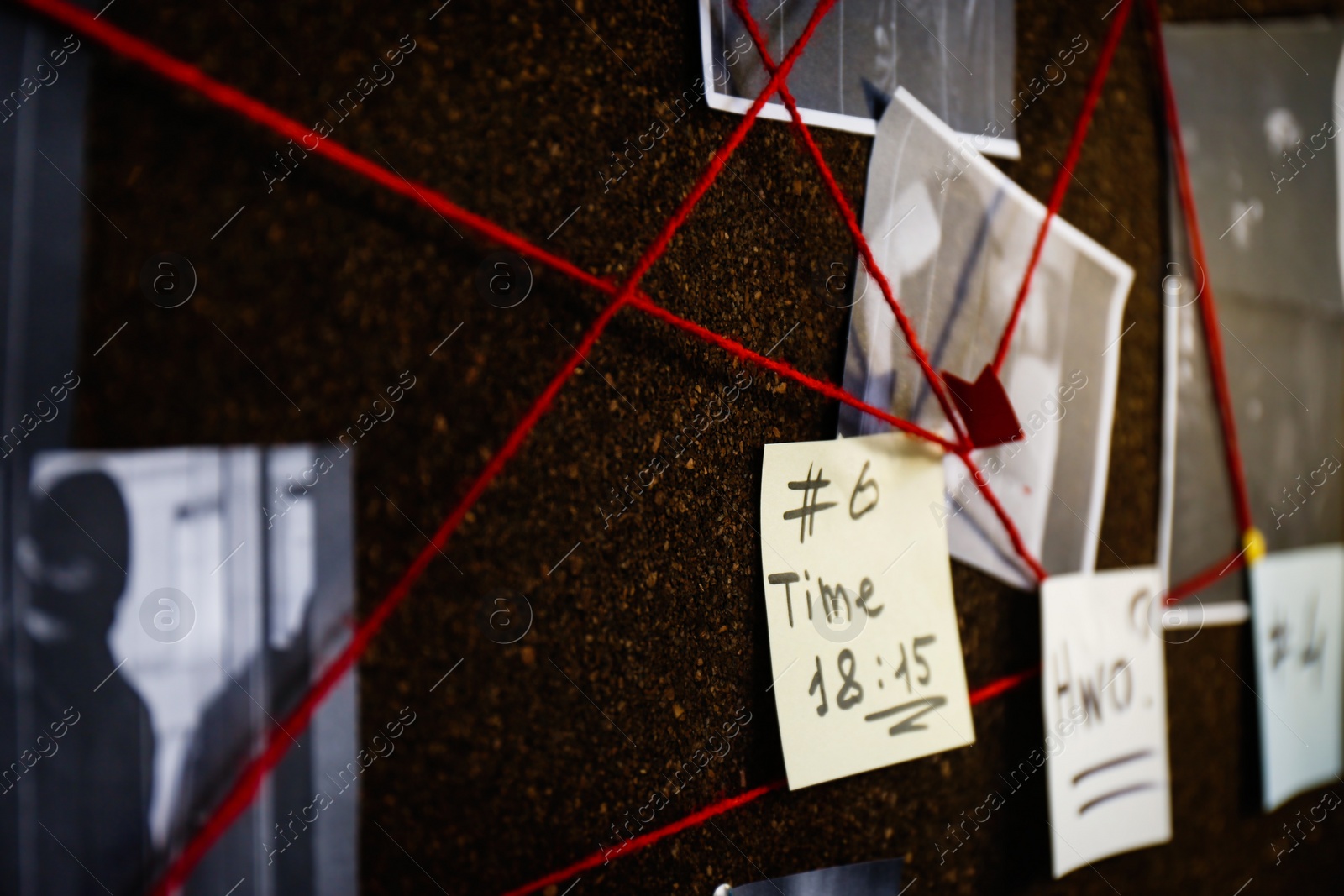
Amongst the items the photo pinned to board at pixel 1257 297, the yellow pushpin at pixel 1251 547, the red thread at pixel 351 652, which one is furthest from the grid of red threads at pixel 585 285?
the yellow pushpin at pixel 1251 547

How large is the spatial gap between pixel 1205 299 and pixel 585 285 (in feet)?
1.53

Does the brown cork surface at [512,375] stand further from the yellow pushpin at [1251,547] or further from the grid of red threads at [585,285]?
the yellow pushpin at [1251,547]

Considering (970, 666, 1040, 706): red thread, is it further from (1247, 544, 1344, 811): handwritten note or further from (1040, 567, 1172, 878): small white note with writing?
(1247, 544, 1344, 811): handwritten note

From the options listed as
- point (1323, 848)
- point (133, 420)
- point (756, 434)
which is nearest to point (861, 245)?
point (756, 434)

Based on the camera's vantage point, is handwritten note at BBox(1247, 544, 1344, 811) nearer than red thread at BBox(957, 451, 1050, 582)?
No

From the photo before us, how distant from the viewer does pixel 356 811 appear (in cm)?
31

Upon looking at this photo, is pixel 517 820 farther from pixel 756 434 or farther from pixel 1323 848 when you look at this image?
pixel 1323 848

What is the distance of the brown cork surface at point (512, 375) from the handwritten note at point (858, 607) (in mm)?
13

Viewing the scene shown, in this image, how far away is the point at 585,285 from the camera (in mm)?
356

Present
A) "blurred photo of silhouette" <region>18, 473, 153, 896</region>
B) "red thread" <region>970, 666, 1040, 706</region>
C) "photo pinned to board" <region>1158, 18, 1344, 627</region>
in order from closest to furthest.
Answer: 1. "blurred photo of silhouette" <region>18, 473, 153, 896</region>
2. "red thread" <region>970, 666, 1040, 706</region>
3. "photo pinned to board" <region>1158, 18, 1344, 627</region>

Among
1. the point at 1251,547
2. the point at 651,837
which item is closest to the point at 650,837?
the point at 651,837

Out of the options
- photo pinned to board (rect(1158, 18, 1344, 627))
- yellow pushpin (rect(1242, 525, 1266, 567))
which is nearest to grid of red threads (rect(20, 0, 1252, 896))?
photo pinned to board (rect(1158, 18, 1344, 627))

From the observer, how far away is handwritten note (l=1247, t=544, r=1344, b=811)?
63cm

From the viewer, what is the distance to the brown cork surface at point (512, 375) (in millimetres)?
285
